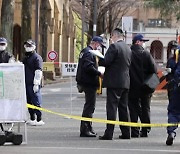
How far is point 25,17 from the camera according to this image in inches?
1465

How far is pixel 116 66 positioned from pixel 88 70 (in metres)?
0.70

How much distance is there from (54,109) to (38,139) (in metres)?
7.75

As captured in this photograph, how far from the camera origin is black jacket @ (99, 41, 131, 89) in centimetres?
1230

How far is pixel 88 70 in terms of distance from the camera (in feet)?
42.1

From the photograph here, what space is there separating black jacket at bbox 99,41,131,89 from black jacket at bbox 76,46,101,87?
0.46 metres

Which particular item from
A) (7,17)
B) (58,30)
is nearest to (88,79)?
(7,17)

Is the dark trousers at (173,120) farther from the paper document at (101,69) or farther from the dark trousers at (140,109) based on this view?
the paper document at (101,69)

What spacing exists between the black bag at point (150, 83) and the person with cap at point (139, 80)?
5 cm

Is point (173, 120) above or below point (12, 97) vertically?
below

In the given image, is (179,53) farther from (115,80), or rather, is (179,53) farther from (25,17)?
(25,17)

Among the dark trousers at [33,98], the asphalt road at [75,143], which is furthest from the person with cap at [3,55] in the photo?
the asphalt road at [75,143]

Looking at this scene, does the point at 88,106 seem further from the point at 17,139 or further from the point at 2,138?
the point at 2,138

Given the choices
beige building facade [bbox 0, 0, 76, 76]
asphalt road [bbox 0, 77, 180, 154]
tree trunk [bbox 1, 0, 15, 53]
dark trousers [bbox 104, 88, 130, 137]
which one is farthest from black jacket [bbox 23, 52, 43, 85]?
beige building facade [bbox 0, 0, 76, 76]

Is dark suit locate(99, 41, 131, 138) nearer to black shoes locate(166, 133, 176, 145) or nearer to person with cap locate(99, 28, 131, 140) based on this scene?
person with cap locate(99, 28, 131, 140)
